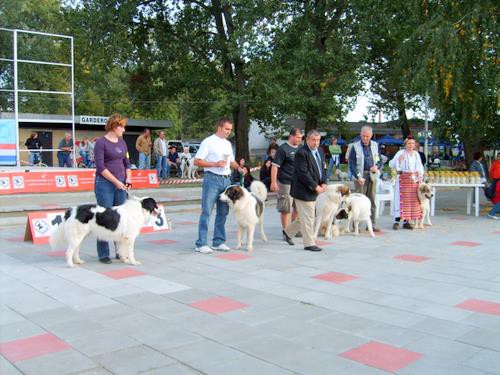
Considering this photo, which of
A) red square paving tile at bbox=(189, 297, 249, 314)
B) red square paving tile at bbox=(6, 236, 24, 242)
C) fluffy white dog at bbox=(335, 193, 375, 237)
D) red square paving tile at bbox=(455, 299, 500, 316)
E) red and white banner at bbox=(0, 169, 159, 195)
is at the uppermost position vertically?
red and white banner at bbox=(0, 169, 159, 195)

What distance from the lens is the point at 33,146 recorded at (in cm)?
2009

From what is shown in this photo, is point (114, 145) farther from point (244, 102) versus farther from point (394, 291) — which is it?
point (244, 102)

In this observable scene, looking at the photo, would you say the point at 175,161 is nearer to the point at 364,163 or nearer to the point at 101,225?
the point at 364,163

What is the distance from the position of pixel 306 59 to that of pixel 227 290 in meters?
15.4

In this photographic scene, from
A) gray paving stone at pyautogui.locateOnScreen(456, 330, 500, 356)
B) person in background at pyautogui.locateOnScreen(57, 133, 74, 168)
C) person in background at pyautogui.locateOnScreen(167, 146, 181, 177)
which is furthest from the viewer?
person in background at pyautogui.locateOnScreen(167, 146, 181, 177)

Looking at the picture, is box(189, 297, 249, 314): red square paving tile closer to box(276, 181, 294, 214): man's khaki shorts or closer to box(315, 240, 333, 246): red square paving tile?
box(315, 240, 333, 246): red square paving tile

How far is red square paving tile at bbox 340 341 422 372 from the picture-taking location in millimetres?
3602

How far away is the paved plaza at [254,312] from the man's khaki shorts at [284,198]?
802 mm

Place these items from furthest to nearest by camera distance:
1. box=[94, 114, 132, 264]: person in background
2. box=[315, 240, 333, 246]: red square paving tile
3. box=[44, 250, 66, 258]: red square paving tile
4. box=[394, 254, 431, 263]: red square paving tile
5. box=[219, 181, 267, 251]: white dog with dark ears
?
box=[315, 240, 333, 246]: red square paving tile
box=[219, 181, 267, 251]: white dog with dark ears
box=[44, 250, 66, 258]: red square paving tile
box=[394, 254, 431, 263]: red square paving tile
box=[94, 114, 132, 264]: person in background

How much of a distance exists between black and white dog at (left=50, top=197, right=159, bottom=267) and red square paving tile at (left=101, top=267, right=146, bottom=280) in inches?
11.8

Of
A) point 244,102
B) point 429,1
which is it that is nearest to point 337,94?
point 244,102

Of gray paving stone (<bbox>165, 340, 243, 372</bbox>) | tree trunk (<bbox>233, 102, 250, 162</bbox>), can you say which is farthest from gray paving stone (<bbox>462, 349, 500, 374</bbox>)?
tree trunk (<bbox>233, 102, 250, 162</bbox>)

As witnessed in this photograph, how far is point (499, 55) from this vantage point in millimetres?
11328

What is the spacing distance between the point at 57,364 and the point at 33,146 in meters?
18.3
